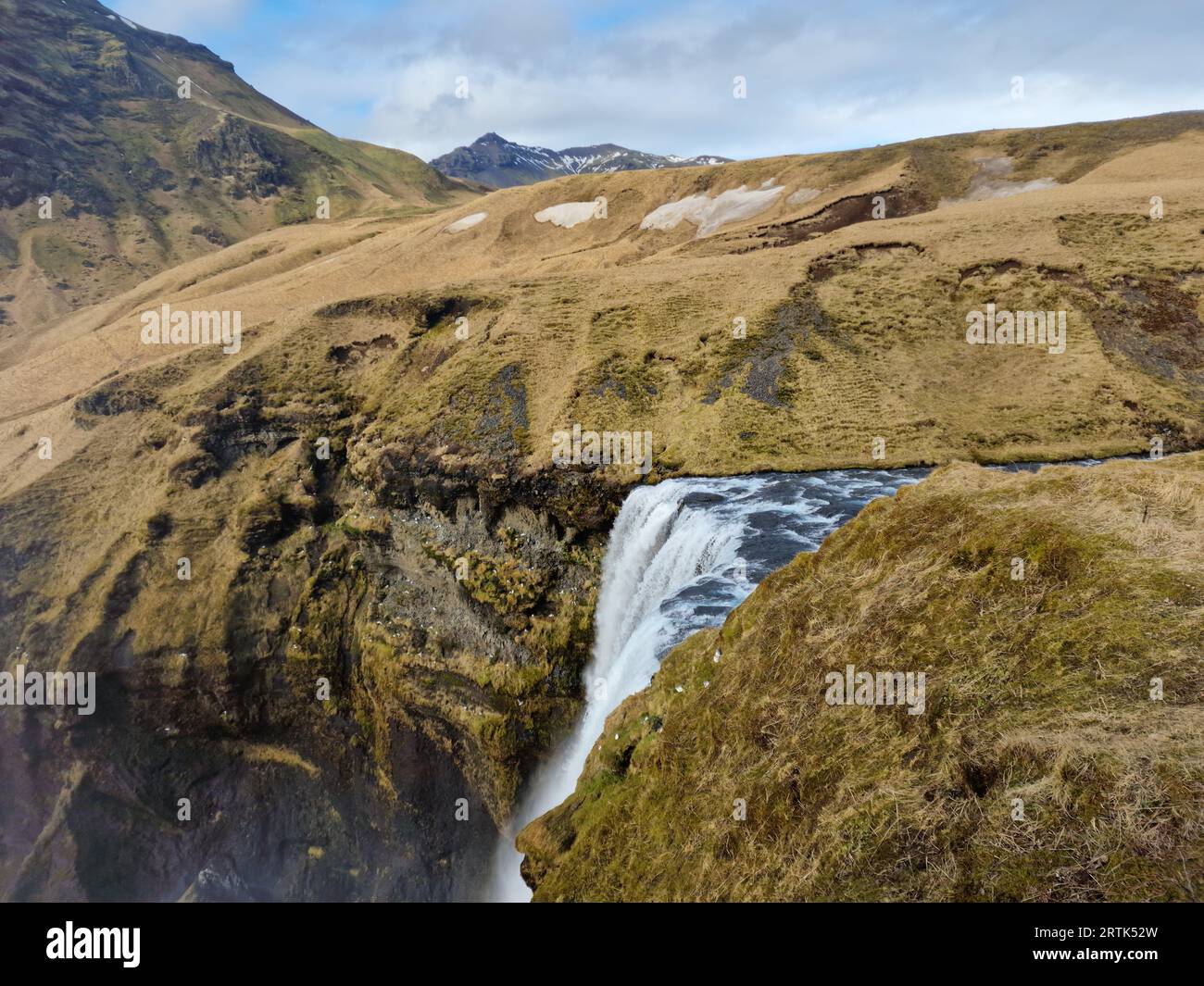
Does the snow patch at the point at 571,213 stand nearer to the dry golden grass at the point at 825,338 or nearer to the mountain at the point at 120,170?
the dry golden grass at the point at 825,338

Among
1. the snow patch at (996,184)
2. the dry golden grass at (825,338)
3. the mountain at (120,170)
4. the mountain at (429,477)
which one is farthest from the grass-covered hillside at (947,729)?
the mountain at (120,170)

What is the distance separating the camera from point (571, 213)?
73.2 metres

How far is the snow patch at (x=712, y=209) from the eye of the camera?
6381cm

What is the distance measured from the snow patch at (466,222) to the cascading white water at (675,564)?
5581cm

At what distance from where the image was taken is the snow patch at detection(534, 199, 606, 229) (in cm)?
7175

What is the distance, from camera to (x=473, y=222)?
74.9 meters

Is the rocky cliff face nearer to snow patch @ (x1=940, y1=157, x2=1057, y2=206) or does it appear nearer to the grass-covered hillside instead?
the grass-covered hillside

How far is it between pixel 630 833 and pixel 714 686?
2.99m

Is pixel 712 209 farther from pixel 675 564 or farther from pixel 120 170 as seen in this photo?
pixel 120 170

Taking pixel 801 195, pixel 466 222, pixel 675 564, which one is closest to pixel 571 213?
pixel 466 222

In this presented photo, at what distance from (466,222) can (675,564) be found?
64.1 m

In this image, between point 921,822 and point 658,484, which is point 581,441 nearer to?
point 658,484
